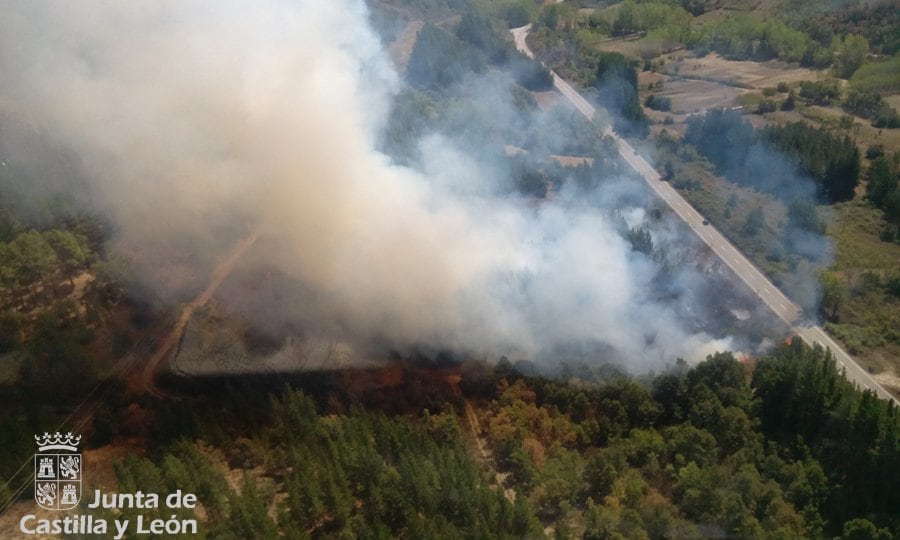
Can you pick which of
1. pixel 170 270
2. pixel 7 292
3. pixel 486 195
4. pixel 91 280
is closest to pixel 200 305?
pixel 170 270

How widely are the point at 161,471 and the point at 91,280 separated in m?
16.2

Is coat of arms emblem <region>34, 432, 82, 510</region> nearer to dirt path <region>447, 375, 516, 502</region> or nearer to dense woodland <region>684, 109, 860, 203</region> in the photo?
dirt path <region>447, 375, 516, 502</region>

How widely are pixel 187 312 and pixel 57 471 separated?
34.5 feet

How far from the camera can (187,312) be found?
33.7 metres

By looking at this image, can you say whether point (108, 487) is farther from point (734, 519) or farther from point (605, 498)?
point (734, 519)

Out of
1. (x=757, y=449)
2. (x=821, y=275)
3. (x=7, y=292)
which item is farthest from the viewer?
(x=821, y=275)

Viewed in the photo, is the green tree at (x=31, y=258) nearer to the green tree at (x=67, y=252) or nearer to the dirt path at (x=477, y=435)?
the green tree at (x=67, y=252)

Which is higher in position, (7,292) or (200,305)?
(7,292)

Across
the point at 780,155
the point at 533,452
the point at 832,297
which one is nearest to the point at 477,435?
the point at 533,452

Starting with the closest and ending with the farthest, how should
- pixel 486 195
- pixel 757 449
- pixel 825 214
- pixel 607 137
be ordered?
1. pixel 757 449
2. pixel 486 195
3. pixel 825 214
4. pixel 607 137

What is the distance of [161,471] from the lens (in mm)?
23641

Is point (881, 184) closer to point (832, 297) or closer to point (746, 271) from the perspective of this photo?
point (746, 271)

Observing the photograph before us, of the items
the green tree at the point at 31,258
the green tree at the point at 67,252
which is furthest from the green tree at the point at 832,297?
the green tree at the point at 31,258

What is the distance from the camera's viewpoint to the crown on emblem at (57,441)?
84.3 ft
